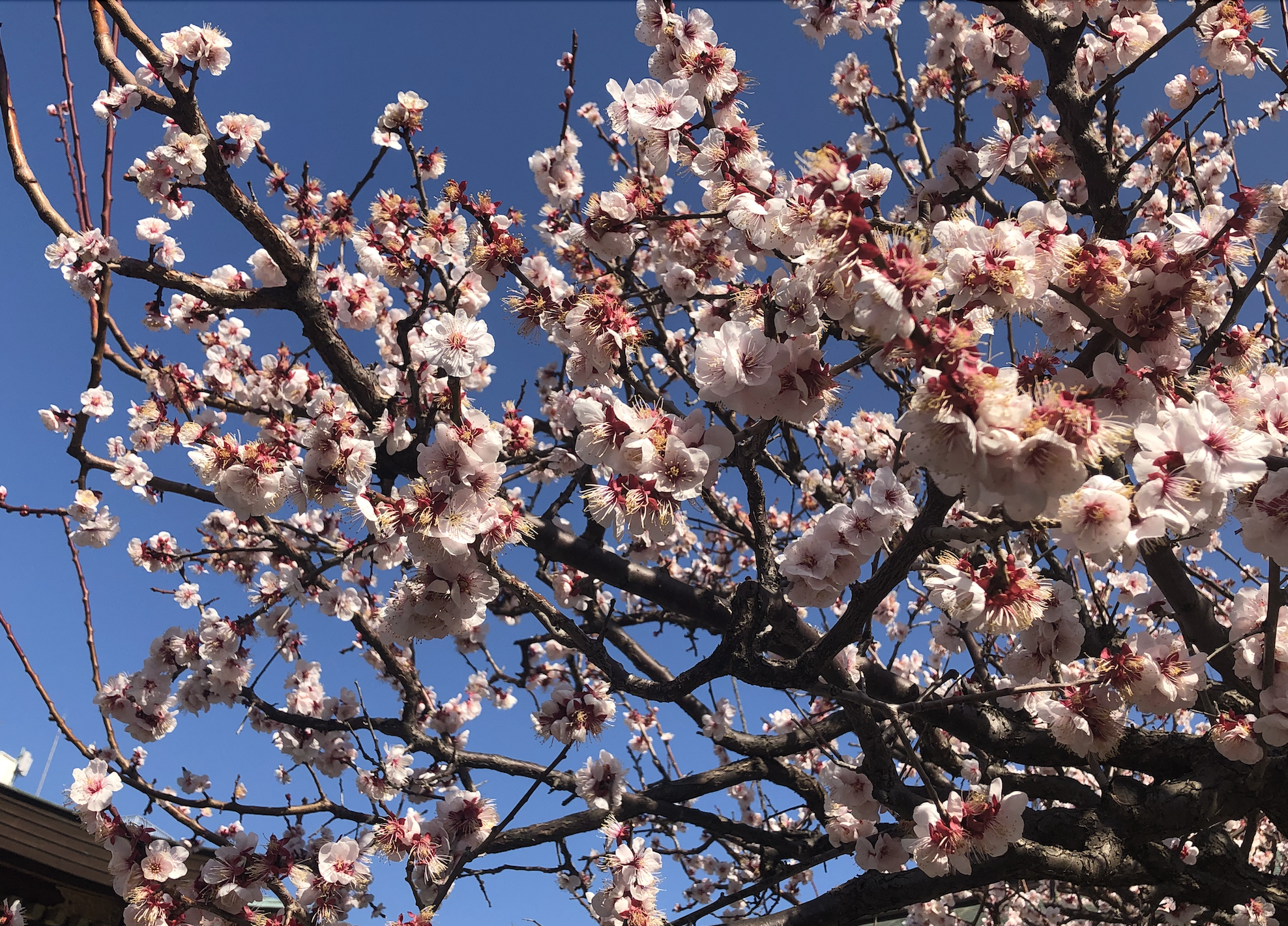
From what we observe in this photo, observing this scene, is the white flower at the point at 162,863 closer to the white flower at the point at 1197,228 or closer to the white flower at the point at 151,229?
the white flower at the point at 151,229

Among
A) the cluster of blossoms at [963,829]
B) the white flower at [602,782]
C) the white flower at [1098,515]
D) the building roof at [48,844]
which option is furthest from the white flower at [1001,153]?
the building roof at [48,844]

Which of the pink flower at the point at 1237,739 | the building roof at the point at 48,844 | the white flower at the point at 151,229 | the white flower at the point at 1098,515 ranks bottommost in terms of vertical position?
the pink flower at the point at 1237,739

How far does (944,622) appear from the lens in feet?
11.8

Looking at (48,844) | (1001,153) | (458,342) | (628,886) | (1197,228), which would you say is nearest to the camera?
(1197,228)

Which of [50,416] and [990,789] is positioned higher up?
[50,416]

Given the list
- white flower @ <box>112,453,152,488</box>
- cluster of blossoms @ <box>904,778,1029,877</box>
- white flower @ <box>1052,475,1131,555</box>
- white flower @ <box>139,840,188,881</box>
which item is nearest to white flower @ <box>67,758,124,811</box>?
white flower @ <box>139,840,188,881</box>

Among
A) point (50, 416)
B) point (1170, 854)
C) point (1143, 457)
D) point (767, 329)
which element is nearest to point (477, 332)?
point (767, 329)

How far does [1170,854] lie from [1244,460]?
1.99 m

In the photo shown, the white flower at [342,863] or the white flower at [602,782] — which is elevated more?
the white flower at [602,782]

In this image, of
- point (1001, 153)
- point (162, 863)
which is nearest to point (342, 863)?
point (162, 863)

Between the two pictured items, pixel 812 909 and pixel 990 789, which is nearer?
pixel 990 789

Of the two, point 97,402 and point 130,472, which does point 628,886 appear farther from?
point 97,402

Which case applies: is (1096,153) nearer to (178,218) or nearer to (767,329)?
(767,329)

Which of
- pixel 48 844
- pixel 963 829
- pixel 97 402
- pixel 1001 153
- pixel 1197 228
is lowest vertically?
pixel 963 829
